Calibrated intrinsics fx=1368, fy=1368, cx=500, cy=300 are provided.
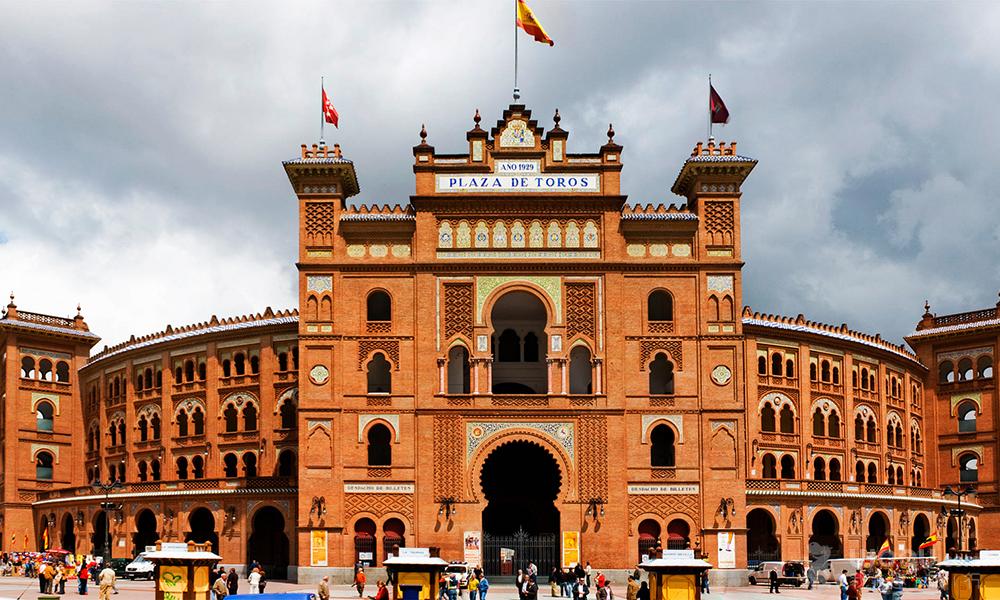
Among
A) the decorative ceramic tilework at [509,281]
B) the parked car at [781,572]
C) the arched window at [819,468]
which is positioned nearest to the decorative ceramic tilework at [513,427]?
the decorative ceramic tilework at [509,281]

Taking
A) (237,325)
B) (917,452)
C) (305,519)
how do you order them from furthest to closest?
(917,452), (237,325), (305,519)

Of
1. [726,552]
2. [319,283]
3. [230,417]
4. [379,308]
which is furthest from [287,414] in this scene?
[726,552]

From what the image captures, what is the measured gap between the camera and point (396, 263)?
66688mm

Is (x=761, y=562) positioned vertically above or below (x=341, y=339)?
below

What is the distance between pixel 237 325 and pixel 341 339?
670 inches

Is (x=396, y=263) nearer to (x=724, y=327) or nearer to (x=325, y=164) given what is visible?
(x=325, y=164)

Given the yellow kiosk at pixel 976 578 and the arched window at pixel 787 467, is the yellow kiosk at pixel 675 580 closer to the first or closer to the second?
the yellow kiosk at pixel 976 578

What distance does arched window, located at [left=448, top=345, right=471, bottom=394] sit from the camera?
6994cm

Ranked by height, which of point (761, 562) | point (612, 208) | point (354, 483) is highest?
point (612, 208)

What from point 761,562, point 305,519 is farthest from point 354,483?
point 761,562

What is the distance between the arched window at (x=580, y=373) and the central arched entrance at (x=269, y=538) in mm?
18297

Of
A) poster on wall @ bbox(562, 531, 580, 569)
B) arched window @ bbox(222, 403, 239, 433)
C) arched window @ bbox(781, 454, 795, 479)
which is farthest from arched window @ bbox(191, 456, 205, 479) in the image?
arched window @ bbox(781, 454, 795, 479)

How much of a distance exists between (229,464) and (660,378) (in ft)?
88.3

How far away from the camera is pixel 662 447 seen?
69125mm
